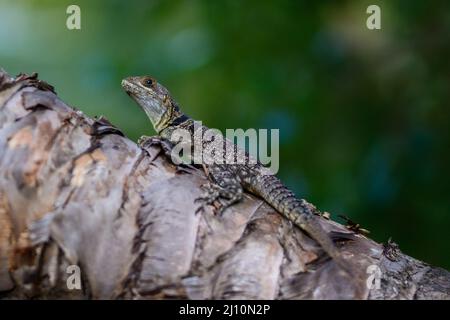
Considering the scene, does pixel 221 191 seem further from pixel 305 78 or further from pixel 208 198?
pixel 305 78

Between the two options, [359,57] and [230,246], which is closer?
[230,246]

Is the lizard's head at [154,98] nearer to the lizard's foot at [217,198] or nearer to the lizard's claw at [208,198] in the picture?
the lizard's foot at [217,198]

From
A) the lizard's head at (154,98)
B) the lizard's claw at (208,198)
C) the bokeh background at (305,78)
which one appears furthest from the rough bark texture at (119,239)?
the bokeh background at (305,78)

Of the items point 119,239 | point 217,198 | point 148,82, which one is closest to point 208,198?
point 217,198

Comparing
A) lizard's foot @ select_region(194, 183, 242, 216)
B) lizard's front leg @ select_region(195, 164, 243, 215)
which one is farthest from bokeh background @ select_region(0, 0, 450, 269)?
lizard's foot @ select_region(194, 183, 242, 216)

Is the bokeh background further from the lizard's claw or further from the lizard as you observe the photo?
the lizard's claw

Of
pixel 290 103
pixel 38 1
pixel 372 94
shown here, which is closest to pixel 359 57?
pixel 372 94

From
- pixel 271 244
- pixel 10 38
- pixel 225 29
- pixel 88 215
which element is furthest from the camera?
pixel 225 29

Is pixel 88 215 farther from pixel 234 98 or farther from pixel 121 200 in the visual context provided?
pixel 234 98
